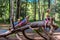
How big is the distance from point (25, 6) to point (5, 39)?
16.9 meters

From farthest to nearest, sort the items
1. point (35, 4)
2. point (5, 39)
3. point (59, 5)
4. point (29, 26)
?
1. point (35, 4)
2. point (59, 5)
3. point (5, 39)
4. point (29, 26)

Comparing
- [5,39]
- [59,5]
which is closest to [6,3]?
[59,5]

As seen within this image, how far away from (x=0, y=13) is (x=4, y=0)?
6.40 ft

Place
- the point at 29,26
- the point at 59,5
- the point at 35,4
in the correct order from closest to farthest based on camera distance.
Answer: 1. the point at 29,26
2. the point at 59,5
3. the point at 35,4

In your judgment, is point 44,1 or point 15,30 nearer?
point 15,30

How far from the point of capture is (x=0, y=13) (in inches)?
1073

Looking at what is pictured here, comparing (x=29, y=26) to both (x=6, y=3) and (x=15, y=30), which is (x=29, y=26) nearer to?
(x=15, y=30)

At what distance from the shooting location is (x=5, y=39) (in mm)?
10797

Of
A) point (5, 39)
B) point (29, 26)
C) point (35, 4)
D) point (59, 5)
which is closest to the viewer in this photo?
point (29, 26)

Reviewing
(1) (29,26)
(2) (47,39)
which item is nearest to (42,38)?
(2) (47,39)

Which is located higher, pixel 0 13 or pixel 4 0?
pixel 4 0

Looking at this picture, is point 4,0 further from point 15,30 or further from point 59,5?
point 15,30

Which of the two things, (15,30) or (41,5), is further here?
(41,5)

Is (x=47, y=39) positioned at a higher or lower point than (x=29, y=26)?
lower
